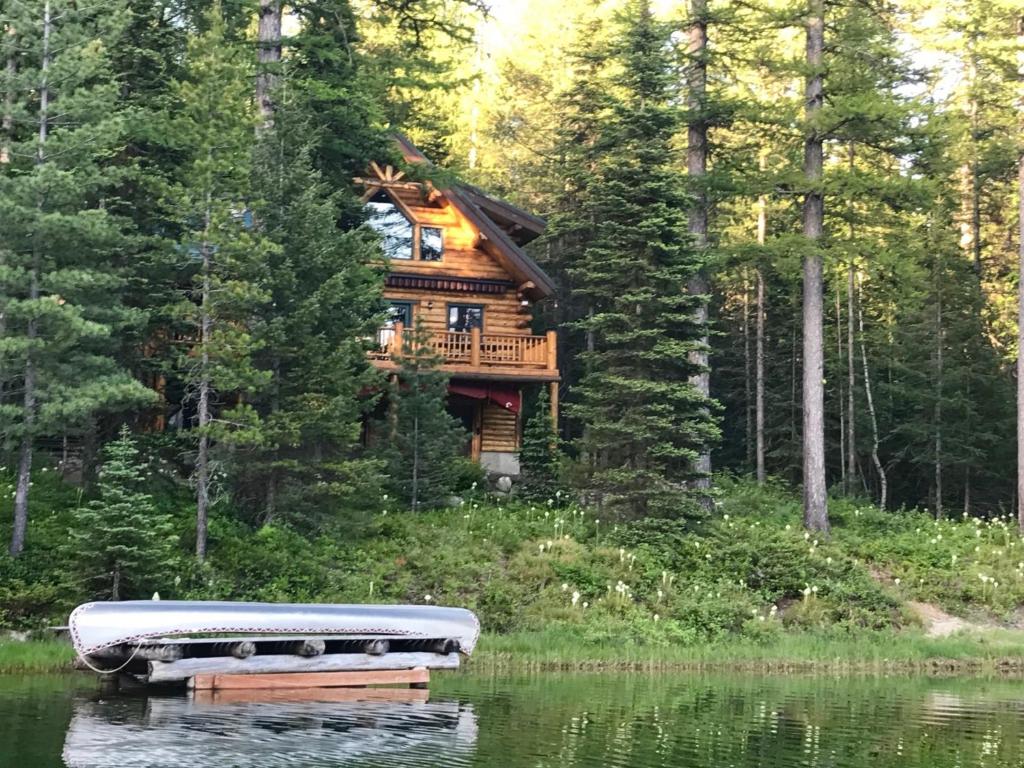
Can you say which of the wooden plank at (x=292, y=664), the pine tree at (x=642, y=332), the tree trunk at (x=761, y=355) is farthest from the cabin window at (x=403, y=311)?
the wooden plank at (x=292, y=664)

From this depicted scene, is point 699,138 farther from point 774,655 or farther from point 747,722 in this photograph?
point 747,722

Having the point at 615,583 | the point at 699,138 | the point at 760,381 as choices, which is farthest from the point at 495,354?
the point at 760,381

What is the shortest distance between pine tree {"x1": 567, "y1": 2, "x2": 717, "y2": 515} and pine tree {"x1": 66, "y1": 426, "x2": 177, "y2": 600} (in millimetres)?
9986

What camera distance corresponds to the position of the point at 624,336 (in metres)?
23.6

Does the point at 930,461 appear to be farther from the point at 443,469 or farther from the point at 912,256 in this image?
the point at 443,469

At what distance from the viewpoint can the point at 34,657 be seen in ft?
51.1

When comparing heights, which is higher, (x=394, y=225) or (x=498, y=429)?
(x=394, y=225)

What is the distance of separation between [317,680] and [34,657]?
406cm

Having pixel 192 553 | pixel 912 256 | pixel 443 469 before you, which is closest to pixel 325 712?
pixel 192 553

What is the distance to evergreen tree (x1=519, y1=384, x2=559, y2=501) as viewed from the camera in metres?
27.5

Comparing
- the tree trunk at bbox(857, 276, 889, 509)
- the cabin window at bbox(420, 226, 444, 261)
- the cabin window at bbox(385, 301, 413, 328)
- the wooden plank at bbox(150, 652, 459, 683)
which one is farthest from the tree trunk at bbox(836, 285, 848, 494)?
the wooden plank at bbox(150, 652, 459, 683)

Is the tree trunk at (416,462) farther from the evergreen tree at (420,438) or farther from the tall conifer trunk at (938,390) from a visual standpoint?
the tall conifer trunk at (938,390)

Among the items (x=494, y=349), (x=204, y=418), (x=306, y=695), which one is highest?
(x=494, y=349)

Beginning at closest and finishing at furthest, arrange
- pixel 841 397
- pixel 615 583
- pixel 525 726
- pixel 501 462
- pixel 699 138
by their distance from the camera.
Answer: pixel 525 726
pixel 615 583
pixel 699 138
pixel 501 462
pixel 841 397
